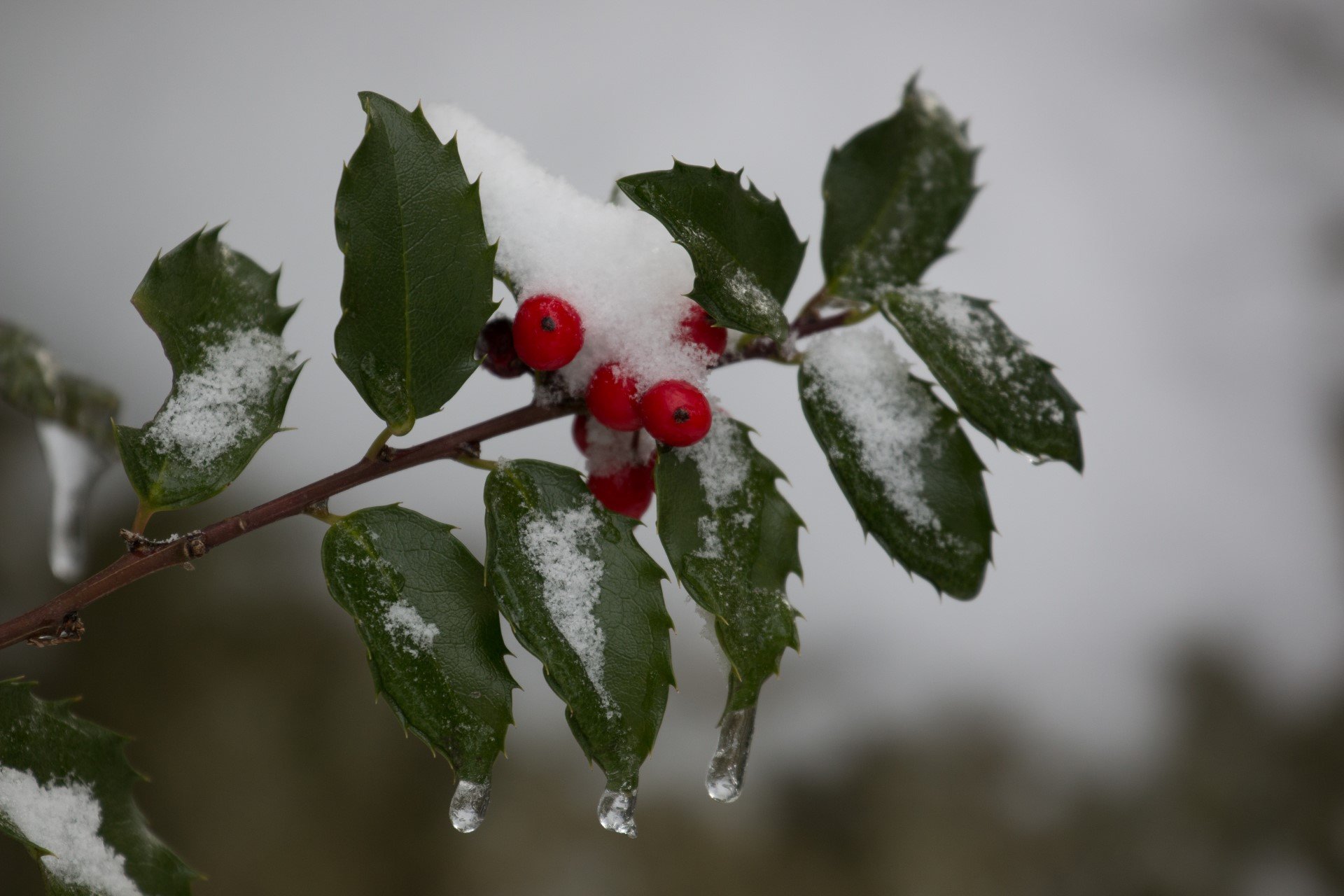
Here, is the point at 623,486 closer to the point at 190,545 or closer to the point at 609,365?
the point at 609,365

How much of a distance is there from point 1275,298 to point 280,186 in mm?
2160

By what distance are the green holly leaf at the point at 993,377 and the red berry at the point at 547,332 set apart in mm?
206

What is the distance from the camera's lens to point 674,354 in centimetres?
55

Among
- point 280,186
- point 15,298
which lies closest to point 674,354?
point 280,186

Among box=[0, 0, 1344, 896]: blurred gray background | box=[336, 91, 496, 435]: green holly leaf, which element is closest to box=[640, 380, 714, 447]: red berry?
box=[336, 91, 496, 435]: green holly leaf

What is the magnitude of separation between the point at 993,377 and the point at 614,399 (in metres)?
0.23

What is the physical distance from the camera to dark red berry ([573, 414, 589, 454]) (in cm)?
62

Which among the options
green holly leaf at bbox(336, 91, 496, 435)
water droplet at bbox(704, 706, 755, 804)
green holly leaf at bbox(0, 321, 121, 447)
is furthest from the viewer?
green holly leaf at bbox(0, 321, 121, 447)

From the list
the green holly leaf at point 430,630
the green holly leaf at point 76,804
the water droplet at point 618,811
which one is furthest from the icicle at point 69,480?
the water droplet at point 618,811

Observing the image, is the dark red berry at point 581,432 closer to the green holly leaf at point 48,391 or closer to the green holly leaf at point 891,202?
the green holly leaf at point 891,202

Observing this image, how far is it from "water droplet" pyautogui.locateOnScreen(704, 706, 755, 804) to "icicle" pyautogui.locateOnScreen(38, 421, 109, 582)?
574 mm

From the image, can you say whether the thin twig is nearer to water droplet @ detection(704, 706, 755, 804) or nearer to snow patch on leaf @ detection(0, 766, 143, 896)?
snow patch on leaf @ detection(0, 766, 143, 896)

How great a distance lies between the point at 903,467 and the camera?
1.86 feet

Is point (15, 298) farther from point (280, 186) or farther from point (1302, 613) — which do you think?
point (1302, 613)
